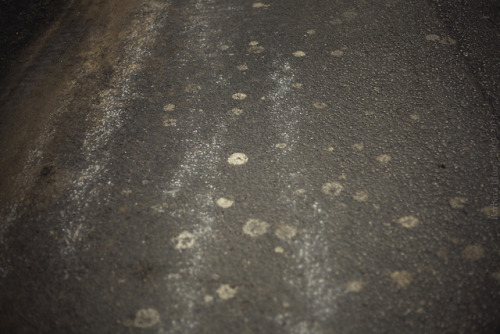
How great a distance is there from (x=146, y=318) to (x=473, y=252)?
1.75 metres

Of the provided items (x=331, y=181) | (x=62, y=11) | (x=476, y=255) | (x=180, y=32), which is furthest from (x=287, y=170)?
(x=62, y=11)

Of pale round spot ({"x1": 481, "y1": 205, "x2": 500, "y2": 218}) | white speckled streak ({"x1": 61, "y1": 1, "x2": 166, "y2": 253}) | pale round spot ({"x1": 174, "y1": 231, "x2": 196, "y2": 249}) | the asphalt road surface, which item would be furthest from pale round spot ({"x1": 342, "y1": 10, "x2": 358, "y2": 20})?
pale round spot ({"x1": 174, "y1": 231, "x2": 196, "y2": 249})

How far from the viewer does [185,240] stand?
75.2 inches

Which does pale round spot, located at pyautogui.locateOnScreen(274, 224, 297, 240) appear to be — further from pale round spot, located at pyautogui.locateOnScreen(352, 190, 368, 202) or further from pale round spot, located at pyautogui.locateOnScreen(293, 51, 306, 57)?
pale round spot, located at pyautogui.locateOnScreen(293, 51, 306, 57)

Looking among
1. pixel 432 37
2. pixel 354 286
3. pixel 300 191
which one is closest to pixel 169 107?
pixel 300 191

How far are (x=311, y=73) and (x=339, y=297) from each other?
1.82 meters

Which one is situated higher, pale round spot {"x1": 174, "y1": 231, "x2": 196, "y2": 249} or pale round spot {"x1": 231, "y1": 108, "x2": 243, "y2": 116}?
pale round spot {"x1": 231, "y1": 108, "x2": 243, "y2": 116}

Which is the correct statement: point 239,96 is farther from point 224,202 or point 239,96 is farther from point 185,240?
point 185,240

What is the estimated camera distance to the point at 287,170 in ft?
7.11

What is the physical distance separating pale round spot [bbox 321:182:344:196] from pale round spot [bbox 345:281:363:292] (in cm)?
55

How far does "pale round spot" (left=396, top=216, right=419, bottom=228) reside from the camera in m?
1.85

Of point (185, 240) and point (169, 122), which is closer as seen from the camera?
point (185, 240)

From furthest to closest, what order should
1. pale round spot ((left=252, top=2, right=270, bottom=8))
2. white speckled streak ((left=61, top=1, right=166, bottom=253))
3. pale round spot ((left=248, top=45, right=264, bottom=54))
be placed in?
pale round spot ((left=252, top=2, right=270, bottom=8)) → pale round spot ((left=248, top=45, right=264, bottom=54)) → white speckled streak ((left=61, top=1, right=166, bottom=253))

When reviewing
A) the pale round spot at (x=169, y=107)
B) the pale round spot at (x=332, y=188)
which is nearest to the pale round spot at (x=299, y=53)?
the pale round spot at (x=169, y=107)
